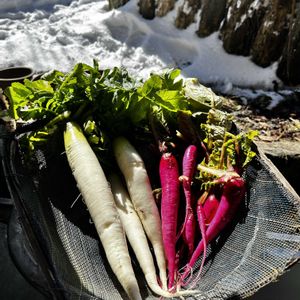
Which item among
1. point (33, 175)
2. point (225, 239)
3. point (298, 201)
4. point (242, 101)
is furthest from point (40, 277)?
point (242, 101)

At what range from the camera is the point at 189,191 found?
2146 mm

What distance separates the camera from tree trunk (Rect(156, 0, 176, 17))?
5290mm

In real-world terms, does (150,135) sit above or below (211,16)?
below

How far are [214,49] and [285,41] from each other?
86 cm

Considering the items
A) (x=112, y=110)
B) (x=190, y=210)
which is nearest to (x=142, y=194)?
(x=190, y=210)

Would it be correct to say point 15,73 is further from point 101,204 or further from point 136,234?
point 136,234

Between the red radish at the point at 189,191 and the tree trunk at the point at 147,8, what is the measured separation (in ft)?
11.9

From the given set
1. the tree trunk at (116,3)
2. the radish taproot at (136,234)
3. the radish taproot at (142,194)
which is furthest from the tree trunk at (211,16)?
the radish taproot at (136,234)

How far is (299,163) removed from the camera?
3291mm

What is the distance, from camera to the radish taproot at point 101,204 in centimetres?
184

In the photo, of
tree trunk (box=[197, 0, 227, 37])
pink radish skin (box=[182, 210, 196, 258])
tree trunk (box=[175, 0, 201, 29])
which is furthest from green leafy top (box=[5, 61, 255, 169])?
tree trunk (box=[175, 0, 201, 29])

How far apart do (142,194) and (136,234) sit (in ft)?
0.70

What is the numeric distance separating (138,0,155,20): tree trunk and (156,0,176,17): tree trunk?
0.26 ft

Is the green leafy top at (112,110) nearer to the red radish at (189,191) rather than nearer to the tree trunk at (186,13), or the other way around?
the red radish at (189,191)
